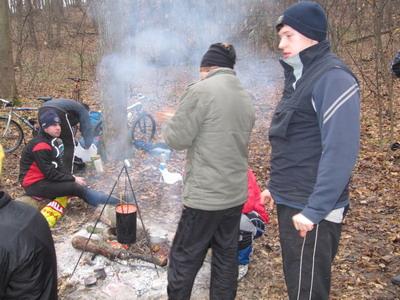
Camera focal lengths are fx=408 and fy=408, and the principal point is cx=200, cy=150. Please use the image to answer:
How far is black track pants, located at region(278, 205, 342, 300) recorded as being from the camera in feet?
7.56

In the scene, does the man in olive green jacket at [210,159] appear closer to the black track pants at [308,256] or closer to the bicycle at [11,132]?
the black track pants at [308,256]

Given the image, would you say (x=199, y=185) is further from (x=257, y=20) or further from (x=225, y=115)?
(x=257, y=20)

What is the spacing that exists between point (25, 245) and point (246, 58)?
11675 millimetres

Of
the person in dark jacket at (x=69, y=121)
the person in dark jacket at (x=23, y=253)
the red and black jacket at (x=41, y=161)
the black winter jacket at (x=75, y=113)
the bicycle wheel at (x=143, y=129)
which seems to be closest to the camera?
the person in dark jacket at (x=23, y=253)

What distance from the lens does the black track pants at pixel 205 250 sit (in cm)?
294

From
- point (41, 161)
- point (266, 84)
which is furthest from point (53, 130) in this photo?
point (266, 84)

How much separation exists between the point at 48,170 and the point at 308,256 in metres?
3.46

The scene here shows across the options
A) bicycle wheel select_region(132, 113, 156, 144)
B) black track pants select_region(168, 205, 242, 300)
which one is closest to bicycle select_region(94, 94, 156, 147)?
bicycle wheel select_region(132, 113, 156, 144)

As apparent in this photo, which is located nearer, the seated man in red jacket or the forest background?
the seated man in red jacket

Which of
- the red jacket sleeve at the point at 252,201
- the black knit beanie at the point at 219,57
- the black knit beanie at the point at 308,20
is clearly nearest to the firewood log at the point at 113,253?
the red jacket sleeve at the point at 252,201

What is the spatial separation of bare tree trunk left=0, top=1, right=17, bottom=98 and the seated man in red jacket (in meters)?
8.69

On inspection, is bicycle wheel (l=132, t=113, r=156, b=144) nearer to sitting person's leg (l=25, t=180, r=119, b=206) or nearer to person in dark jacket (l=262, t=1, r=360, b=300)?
sitting person's leg (l=25, t=180, r=119, b=206)

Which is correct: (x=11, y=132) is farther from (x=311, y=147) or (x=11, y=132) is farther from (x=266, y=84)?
(x=266, y=84)

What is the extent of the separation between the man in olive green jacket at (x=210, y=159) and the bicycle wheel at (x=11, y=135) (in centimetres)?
558
